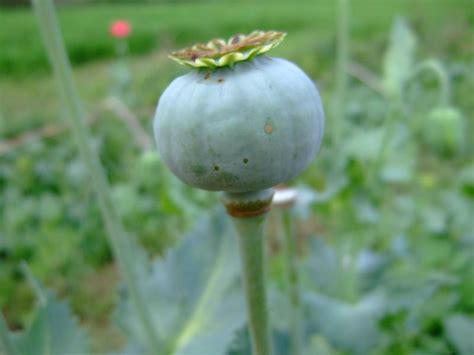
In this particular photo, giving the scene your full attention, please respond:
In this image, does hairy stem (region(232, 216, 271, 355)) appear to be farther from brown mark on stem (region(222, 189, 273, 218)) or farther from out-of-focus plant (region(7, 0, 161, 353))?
out-of-focus plant (region(7, 0, 161, 353))

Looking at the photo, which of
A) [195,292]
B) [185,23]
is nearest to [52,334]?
[195,292]

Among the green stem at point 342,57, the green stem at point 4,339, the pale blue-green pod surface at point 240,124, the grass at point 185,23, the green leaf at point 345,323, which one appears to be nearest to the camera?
the pale blue-green pod surface at point 240,124

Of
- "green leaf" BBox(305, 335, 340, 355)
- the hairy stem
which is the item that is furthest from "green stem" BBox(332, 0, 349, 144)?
the hairy stem

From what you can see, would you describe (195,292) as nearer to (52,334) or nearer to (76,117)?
(52,334)

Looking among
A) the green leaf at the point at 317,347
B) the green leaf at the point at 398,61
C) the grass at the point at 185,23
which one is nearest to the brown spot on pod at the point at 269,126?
the green leaf at the point at 317,347

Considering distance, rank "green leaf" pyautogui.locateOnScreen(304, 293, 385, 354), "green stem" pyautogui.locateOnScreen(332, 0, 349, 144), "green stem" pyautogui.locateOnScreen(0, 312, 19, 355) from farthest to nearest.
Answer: "green stem" pyautogui.locateOnScreen(332, 0, 349, 144), "green leaf" pyautogui.locateOnScreen(304, 293, 385, 354), "green stem" pyautogui.locateOnScreen(0, 312, 19, 355)

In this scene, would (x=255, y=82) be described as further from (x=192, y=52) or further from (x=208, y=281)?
(x=208, y=281)

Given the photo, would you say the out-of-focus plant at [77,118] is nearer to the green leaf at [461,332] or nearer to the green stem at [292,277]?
the green stem at [292,277]

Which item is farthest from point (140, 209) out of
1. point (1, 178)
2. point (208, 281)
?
point (208, 281)
